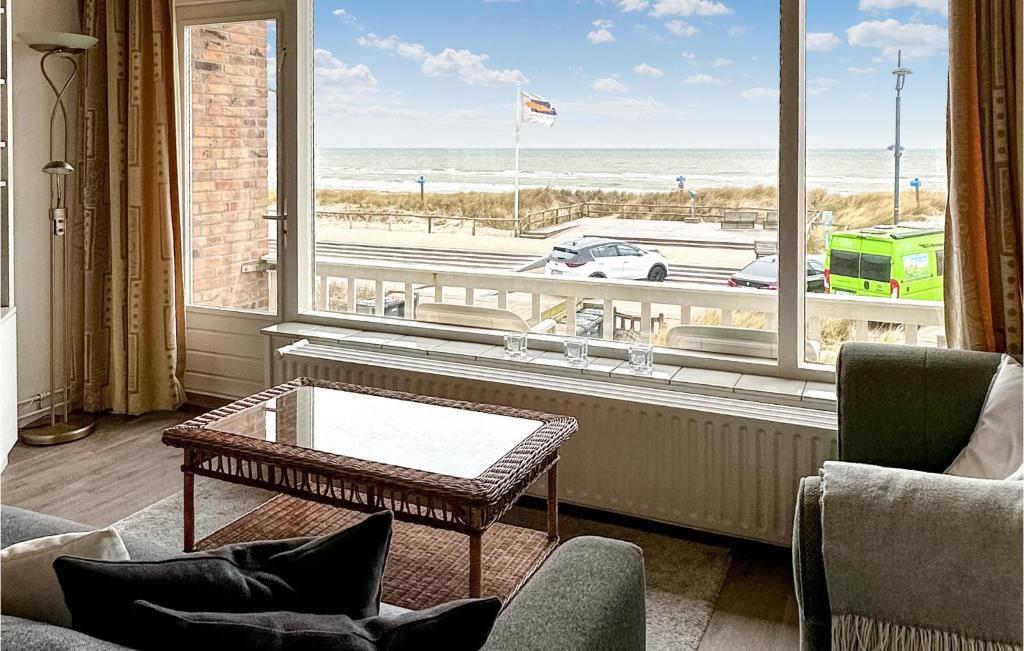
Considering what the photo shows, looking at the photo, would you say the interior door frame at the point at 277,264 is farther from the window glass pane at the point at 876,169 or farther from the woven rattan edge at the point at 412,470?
the window glass pane at the point at 876,169

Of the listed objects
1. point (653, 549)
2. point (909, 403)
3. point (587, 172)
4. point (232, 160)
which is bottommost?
point (653, 549)

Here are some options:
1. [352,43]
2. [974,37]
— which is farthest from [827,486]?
A: [352,43]

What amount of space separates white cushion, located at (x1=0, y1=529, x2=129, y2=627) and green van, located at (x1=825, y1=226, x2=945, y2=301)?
261 cm

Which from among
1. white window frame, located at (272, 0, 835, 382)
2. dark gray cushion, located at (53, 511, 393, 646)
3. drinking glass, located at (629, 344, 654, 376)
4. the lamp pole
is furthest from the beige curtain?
dark gray cushion, located at (53, 511, 393, 646)

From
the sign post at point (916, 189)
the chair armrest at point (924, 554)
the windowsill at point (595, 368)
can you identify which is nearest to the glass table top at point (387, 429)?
the windowsill at point (595, 368)

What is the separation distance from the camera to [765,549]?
9.59ft

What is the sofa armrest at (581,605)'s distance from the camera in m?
1.08

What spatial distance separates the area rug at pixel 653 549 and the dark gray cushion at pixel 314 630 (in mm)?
1427

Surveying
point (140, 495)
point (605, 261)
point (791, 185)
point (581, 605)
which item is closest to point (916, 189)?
point (791, 185)

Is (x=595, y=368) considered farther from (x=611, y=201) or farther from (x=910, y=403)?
(x=910, y=403)

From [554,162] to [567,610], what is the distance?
2.62 m

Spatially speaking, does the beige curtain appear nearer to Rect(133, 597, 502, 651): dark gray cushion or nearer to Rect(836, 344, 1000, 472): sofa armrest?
Rect(836, 344, 1000, 472): sofa armrest

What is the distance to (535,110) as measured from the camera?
3.54m

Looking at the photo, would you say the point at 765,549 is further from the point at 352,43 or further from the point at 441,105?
the point at 352,43
